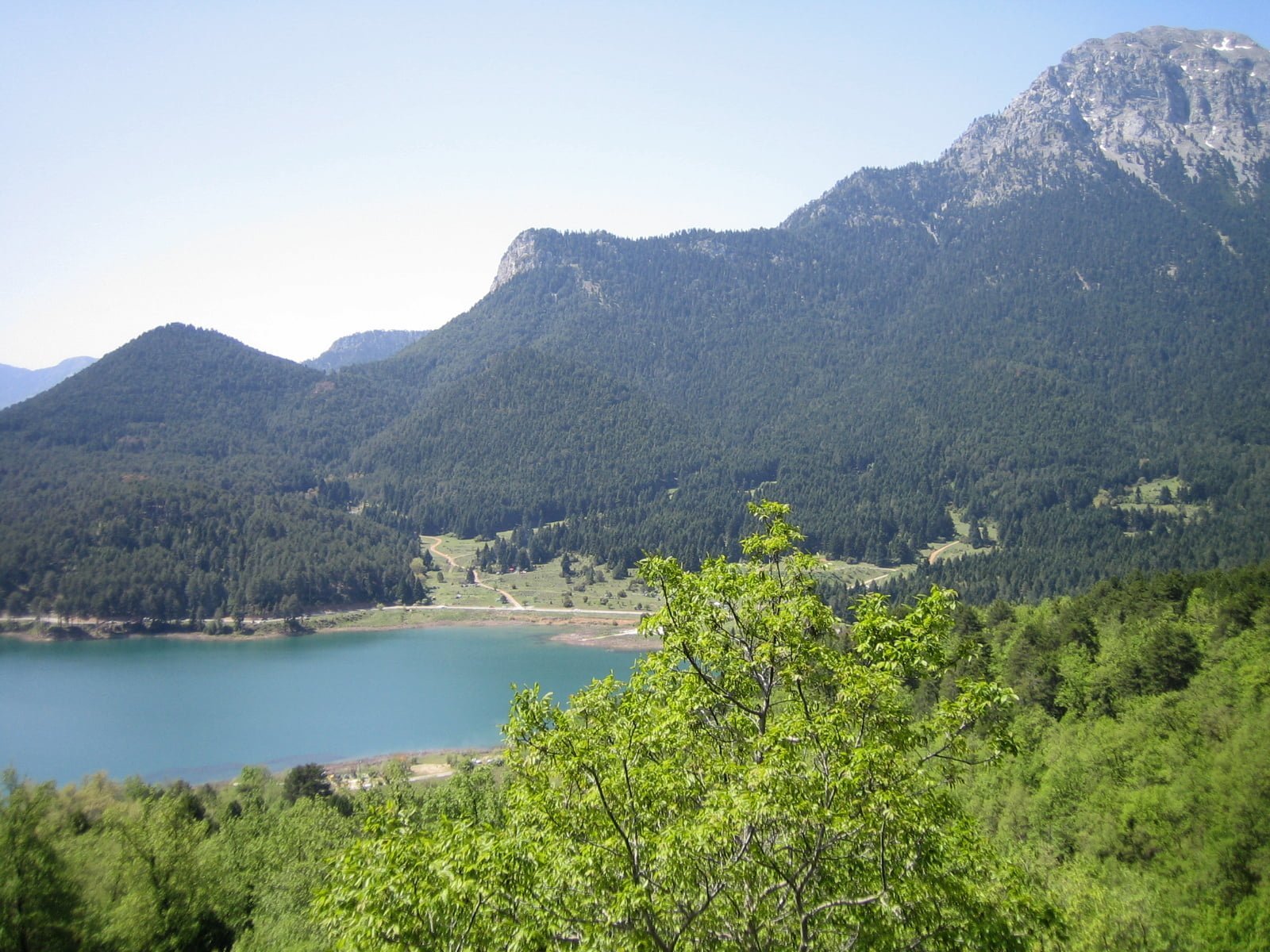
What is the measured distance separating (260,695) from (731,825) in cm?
7241

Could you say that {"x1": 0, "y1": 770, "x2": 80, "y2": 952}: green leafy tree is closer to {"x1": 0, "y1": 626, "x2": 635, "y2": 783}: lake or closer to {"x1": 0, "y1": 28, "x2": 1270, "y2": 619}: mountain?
{"x1": 0, "y1": 626, "x2": 635, "y2": 783}: lake

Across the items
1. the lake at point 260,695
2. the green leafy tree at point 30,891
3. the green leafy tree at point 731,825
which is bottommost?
the lake at point 260,695

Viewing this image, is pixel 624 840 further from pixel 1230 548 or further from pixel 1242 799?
pixel 1230 548

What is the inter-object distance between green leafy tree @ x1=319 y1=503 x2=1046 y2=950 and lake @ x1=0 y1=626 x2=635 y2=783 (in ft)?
166

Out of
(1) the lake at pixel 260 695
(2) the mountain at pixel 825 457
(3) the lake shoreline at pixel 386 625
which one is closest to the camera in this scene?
(1) the lake at pixel 260 695

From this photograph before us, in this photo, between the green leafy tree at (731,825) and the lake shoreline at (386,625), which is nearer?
the green leafy tree at (731,825)

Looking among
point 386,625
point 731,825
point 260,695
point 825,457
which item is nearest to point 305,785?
point 260,695

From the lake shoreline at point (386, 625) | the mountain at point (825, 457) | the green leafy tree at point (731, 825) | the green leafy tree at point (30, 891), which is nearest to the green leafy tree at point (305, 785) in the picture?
the green leafy tree at point (30, 891)

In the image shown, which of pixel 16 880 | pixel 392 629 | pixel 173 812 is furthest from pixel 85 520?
pixel 16 880

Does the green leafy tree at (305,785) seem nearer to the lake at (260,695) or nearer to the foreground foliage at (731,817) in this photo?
Result: the lake at (260,695)

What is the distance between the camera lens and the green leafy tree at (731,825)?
6742 mm

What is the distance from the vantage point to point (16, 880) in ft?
56.2

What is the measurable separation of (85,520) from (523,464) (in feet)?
267

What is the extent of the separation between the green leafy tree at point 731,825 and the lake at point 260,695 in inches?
1997
